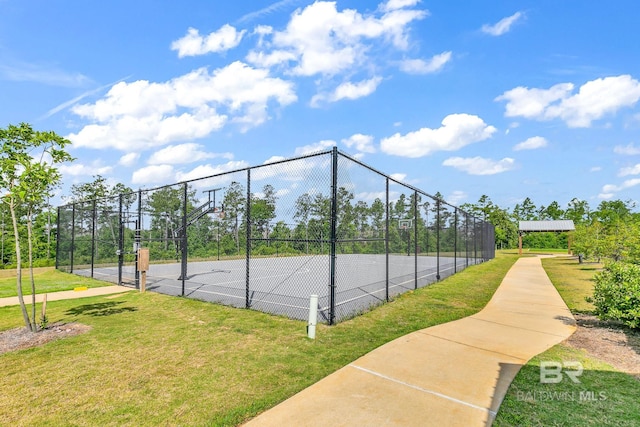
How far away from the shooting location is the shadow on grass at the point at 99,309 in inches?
255

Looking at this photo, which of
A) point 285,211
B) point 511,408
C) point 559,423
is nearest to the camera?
point 559,423

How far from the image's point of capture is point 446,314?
6.40 metres

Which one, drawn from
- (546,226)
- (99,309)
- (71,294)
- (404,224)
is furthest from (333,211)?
(546,226)

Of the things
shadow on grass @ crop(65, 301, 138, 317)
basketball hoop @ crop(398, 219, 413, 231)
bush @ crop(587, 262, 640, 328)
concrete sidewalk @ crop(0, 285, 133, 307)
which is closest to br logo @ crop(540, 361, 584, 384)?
bush @ crop(587, 262, 640, 328)

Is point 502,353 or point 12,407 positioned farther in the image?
point 502,353

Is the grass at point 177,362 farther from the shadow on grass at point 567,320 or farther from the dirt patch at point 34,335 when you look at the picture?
the shadow on grass at point 567,320

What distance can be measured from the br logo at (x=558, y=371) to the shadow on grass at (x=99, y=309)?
7396 millimetres

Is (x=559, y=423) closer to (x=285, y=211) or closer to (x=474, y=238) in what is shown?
(x=285, y=211)

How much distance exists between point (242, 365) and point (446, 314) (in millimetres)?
4371

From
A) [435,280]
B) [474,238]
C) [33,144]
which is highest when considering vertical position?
[33,144]

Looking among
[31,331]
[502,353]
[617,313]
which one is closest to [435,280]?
[617,313]

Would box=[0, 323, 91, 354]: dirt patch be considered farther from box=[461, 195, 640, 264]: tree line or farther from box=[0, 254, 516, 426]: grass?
box=[461, 195, 640, 264]: tree line

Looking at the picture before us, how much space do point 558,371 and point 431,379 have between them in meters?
1.54

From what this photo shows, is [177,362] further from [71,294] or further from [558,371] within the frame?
[71,294]
